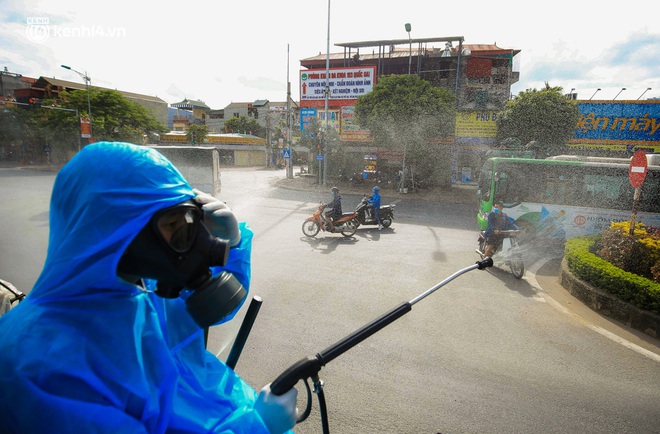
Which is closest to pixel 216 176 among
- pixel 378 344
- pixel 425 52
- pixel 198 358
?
pixel 378 344

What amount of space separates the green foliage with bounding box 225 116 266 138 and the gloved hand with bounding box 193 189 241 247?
61.2 meters

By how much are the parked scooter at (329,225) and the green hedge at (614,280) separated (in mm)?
5258

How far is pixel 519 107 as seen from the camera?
20078 mm

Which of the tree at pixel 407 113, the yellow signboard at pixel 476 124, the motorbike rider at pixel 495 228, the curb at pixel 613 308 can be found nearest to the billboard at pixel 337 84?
the tree at pixel 407 113

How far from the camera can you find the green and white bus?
934cm

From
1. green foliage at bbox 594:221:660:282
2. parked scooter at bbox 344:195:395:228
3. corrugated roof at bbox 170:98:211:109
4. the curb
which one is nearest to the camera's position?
the curb

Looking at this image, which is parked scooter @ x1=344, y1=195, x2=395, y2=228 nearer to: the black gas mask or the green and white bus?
the green and white bus

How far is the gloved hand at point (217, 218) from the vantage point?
123 centimetres

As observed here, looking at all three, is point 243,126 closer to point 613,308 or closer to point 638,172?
point 638,172

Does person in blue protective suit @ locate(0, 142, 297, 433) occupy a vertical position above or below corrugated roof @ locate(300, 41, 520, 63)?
below

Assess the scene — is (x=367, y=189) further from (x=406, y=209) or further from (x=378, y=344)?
(x=378, y=344)

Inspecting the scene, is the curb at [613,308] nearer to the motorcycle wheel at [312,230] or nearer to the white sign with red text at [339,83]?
the motorcycle wheel at [312,230]

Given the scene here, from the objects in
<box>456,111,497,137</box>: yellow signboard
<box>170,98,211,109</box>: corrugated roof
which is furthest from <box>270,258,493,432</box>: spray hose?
<box>170,98,211,109</box>: corrugated roof

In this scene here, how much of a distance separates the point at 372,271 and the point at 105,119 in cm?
2620
